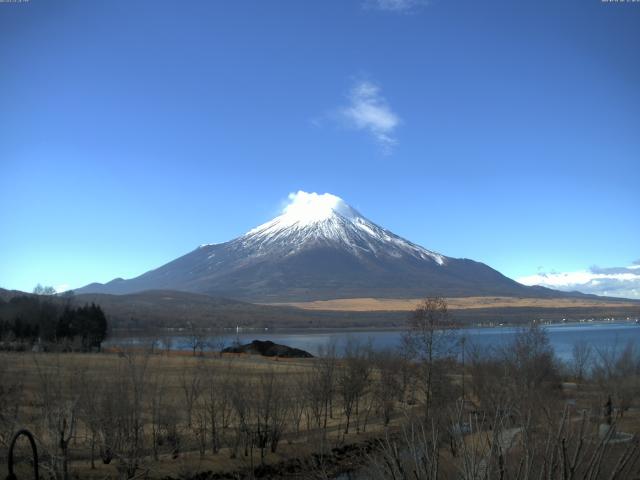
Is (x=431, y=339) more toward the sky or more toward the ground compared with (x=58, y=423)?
more toward the sky

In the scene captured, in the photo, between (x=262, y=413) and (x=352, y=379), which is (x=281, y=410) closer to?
(x=262, y=413)

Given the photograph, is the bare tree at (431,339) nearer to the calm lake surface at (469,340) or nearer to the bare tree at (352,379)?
the bare tree at (352,379)

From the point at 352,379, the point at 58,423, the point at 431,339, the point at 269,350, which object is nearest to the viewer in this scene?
the point at 58,423

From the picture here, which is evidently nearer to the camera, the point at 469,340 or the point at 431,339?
the point at 431,339

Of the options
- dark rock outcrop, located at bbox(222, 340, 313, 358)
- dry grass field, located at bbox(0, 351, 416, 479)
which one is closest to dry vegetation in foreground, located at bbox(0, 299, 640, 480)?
dry grass field, located at bbox(0, 351, 416, 479)

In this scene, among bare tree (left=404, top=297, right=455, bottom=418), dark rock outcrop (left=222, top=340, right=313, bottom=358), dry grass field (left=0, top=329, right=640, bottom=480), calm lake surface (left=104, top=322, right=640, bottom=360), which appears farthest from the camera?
dark rock outcrop (left=222, top=340, right=313, bottom=358)

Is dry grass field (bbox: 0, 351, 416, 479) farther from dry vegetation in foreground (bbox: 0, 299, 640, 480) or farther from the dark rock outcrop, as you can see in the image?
the dark rock outcrop

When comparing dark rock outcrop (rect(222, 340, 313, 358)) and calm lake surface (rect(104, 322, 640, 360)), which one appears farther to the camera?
dark rock outcrop (rect(222, 340, 313, 358))

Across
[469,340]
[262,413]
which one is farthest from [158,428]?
[469,340]

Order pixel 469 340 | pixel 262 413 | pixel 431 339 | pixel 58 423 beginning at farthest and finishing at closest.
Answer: pixel 469 340
pixel 431 339
pixel 262 413
pixel 58 423

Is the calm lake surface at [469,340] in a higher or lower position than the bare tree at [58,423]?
lower

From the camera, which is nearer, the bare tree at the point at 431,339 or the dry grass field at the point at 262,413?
the dry grass field at the point at 262,413

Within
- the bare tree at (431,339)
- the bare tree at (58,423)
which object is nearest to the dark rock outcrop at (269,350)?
the bare tree at (431,339)

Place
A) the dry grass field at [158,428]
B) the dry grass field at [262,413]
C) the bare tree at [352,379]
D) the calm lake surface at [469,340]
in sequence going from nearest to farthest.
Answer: the dry grass field at [262,413]
the dry grass field at [158,428]
the bare tree at [352,379]
the calm lake surface at [469,340]
